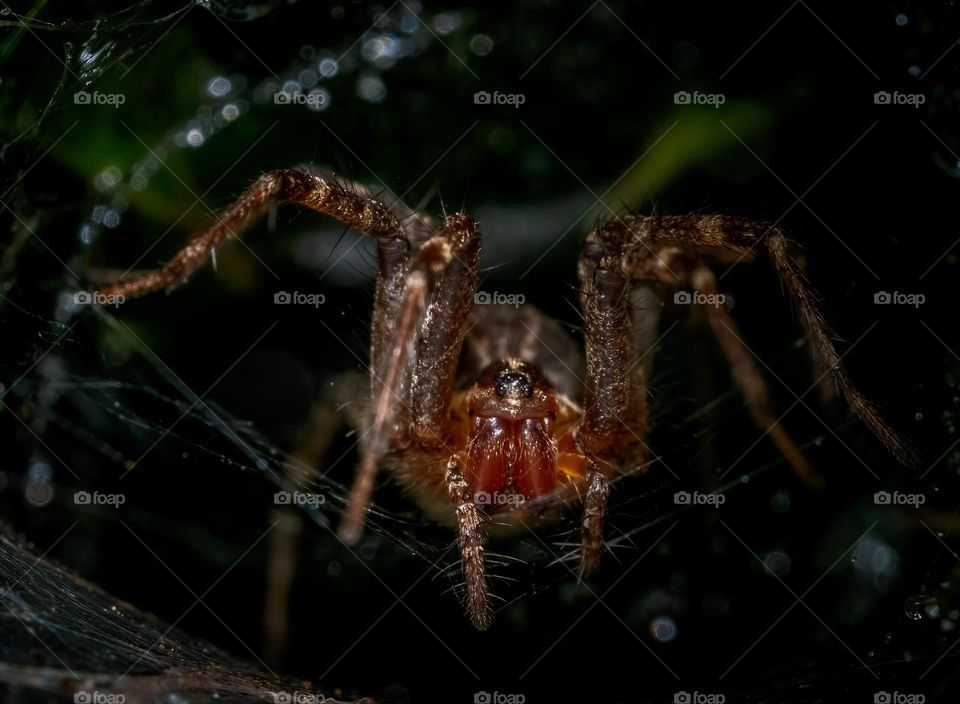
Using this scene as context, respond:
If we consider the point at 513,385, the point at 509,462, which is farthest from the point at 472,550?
the point at 513,385

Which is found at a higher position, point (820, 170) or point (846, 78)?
point (846, 78)

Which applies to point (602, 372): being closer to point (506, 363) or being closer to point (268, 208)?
point (506, 363)

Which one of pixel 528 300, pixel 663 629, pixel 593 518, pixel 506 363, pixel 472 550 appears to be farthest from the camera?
pixel 528 300

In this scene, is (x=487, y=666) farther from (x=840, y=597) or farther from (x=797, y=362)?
(x=797, y=362)

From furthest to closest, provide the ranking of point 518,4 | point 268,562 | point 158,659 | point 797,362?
1. point 518,4
2. point 268,562
3. point 797,362
4. point 158,659

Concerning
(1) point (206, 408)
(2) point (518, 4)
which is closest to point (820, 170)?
(2) point (518, 4)

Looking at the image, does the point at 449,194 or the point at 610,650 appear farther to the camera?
the point at 449,194

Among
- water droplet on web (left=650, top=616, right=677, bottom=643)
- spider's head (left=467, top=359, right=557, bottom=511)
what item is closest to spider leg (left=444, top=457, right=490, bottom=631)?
→ spider's head (left=467, top=359, right=557, bottom=511)

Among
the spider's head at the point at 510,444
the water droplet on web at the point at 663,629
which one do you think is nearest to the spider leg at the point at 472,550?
the spider's head at the point at 510,444
